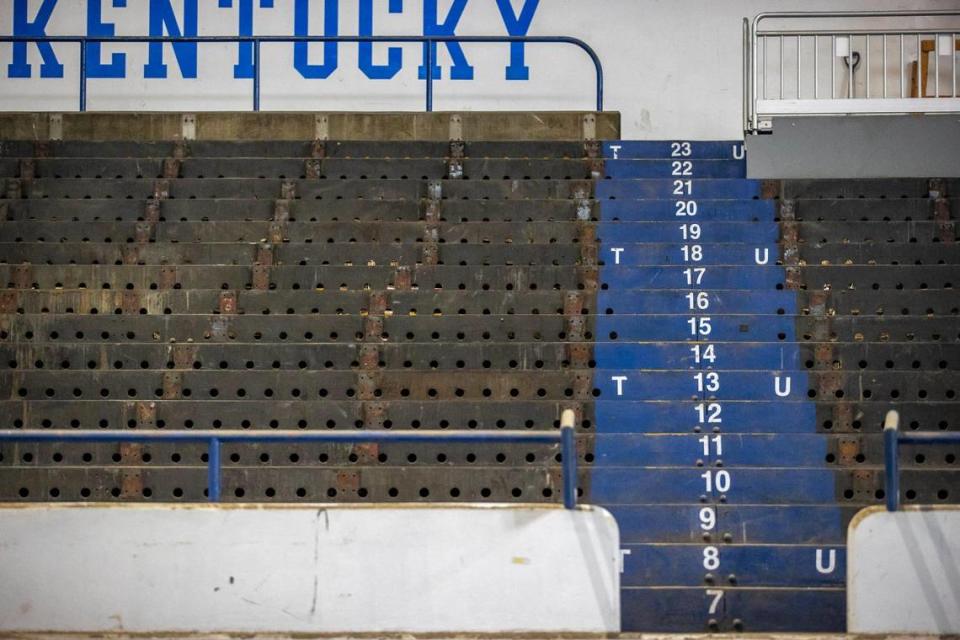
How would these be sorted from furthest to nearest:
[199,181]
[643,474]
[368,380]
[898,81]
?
[898,81]
[199,181]
[368,380]
[643,474]

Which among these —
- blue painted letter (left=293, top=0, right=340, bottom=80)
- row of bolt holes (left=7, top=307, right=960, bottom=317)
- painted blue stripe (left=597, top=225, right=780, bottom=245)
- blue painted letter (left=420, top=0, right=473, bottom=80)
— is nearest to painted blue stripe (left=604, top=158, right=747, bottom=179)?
painted blue stripe (left=597, top=225, right=780, bottom=245)

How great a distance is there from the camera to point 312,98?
582 inches

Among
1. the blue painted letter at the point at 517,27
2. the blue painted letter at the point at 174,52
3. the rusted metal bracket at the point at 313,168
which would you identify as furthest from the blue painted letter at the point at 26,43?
the blue painted letter at the point at 517,27

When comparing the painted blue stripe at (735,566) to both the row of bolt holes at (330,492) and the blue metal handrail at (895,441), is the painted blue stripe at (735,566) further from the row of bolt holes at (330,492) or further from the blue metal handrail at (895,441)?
the blue metal handrail at (895,441)

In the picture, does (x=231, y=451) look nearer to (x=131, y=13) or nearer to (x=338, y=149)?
(x=338, y=149)

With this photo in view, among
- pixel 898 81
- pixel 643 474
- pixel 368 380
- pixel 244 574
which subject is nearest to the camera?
pixel 244 574

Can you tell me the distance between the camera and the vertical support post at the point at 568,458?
729 centimetres

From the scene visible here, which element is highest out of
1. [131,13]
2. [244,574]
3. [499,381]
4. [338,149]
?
[131,13]

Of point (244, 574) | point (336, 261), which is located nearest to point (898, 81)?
point (336, 261)

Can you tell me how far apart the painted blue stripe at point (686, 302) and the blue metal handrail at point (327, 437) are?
3414mm

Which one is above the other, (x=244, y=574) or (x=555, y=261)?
(x=555, y=261)

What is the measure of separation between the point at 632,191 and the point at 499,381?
2.69 m

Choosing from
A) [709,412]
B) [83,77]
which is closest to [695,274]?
[709,412]

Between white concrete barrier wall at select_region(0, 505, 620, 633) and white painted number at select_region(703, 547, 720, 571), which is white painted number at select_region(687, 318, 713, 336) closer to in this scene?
white painted number at select_region(703, 547, 720, 571)
